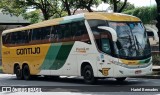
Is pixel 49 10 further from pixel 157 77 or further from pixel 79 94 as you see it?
pixel 79 94

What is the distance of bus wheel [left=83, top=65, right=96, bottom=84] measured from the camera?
Result: 18.9 meters

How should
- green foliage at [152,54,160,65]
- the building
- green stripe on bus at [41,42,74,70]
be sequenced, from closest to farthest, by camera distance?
1. green stripe on bus at [41,42,74,70]
2. green foliage at [152,54,160,65]
3. the building

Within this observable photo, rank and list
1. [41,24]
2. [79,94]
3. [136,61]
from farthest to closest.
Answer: [41,24], [136,61], [79,94]

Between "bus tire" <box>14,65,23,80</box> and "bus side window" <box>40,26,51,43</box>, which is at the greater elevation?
"bus side window" <box>40,26,51,43</box>

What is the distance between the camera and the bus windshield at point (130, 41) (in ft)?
58.8

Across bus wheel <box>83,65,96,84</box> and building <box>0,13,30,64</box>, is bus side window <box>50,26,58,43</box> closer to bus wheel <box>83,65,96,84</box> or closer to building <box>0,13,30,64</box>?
bus wheel <box>83,65,96,84</box>

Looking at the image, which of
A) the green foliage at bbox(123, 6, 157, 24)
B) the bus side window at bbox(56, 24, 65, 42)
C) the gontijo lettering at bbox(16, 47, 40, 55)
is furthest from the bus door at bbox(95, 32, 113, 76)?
the green foliage at bbox(123, 6, 157, 24)

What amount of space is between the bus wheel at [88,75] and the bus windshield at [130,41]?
A: 71.4 inches

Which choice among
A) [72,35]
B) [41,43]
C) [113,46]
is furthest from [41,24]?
[113,46]

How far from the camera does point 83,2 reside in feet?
106

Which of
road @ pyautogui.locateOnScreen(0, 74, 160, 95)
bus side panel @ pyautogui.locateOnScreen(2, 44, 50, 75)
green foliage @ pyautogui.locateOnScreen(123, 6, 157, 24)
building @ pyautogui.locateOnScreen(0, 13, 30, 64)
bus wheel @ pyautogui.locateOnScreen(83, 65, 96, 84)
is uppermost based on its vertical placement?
green foliage @ pyautogui.locateOnScreen(123, 6, 157, 24)

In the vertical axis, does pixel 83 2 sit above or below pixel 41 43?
above

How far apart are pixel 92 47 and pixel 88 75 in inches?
52.4

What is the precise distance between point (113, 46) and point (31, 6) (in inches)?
814
